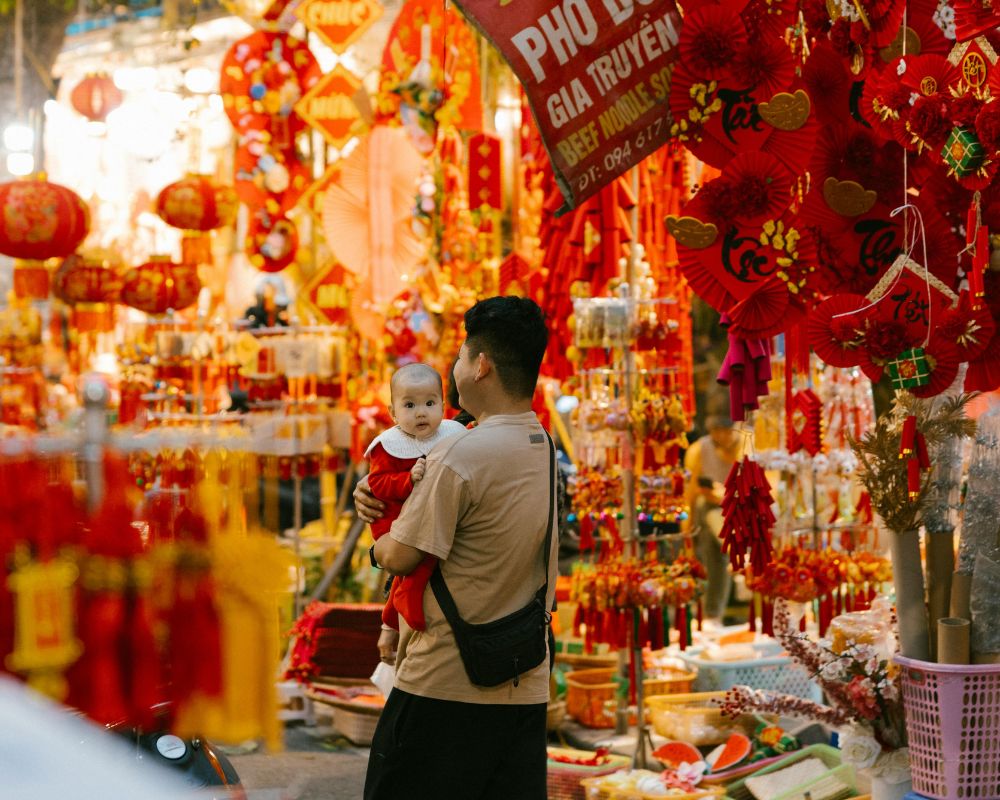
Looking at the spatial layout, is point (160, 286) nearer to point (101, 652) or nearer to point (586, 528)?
point (586, 528)

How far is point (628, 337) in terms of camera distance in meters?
5.48

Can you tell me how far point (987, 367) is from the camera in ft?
11.3

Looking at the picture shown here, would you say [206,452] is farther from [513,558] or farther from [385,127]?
[385,127]

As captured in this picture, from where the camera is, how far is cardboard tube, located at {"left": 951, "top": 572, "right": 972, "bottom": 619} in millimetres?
3562

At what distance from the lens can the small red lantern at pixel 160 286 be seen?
291 inches

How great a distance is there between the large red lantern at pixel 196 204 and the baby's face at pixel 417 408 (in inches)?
158

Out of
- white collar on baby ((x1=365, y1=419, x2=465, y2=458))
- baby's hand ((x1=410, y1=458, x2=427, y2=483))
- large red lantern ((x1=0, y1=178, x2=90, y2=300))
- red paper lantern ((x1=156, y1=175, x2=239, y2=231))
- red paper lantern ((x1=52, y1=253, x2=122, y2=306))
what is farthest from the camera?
red paper lantern ((x1=52, y1=253, x2=122, y2=306))

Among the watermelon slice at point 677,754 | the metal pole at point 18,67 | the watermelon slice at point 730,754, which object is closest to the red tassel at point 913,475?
the watermelon slice at point 730,754

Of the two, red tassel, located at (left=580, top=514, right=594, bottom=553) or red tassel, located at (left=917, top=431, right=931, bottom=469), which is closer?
red tassel, located at (left=917, top=431, right=931, bottom=469)

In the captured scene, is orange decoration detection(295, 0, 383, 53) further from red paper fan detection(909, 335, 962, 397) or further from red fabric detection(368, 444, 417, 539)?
red paper fan detection(909, 335, 962, 397)

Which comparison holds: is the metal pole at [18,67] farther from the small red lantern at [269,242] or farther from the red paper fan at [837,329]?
the red paper fan at [837,329]

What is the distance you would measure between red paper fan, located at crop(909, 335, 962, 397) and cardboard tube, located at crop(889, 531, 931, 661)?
438 millimetres

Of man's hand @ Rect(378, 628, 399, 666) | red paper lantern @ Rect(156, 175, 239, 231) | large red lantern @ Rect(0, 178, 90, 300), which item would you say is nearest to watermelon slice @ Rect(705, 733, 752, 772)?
man's hand @ Rect(378, 628, 399, 666)

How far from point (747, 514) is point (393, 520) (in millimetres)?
1188
